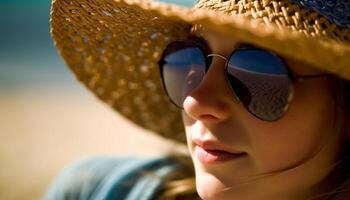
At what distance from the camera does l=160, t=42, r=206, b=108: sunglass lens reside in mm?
1483

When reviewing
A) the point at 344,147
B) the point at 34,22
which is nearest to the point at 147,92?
the point at 344,147

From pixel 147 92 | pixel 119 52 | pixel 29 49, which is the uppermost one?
pixel 119 52

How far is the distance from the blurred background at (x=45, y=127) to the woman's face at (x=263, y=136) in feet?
2.46

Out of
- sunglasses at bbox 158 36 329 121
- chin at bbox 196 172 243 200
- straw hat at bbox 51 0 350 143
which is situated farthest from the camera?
chin at bbox 196 172 243 200

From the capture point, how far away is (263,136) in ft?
4.40

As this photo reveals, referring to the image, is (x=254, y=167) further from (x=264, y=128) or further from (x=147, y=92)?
(x=147, y=92)

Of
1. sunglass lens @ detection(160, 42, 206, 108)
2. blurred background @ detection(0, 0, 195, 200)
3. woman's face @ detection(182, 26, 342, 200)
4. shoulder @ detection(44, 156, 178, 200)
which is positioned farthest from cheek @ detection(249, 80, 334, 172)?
blurred background @ detection(0, 0, 195, 200)

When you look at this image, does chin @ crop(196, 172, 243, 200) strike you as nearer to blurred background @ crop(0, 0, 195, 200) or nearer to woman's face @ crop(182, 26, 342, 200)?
woman's face @ crop(182, 26, 342, 200)

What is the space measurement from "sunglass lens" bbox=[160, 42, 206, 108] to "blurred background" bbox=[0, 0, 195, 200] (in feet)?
1.73

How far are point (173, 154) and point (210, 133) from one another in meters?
0.67

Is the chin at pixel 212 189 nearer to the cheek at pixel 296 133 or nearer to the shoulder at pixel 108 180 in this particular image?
the cheek at pixel 296 133

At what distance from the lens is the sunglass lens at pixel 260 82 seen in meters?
1.29

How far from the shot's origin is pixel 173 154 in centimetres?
204

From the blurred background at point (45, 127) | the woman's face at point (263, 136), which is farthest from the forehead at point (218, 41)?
the blurred background at point (45, 127)
